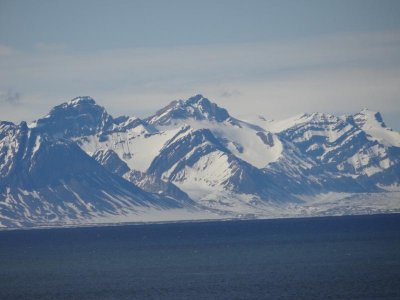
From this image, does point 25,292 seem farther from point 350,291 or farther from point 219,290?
point 350,291

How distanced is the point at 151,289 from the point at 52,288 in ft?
66.4

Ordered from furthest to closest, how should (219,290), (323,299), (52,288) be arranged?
(52,288) → (219,290) → (323,299)

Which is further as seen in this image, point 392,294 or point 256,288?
point 256,288

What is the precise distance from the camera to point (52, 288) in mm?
196875

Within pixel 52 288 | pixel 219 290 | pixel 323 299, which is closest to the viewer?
pixel 323 299

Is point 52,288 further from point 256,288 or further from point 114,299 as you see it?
point 256,288

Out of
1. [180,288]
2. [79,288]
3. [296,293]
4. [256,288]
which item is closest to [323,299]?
[296,293]

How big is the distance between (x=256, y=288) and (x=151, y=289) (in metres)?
19.7

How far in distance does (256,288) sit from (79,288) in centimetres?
3445

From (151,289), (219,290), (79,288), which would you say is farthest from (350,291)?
(79,288)

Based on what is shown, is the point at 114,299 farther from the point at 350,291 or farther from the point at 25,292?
the point at 350,291

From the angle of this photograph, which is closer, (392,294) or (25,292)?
(392,294)

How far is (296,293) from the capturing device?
177m

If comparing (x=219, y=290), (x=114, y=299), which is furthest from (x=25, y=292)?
(x=219, y=290)
